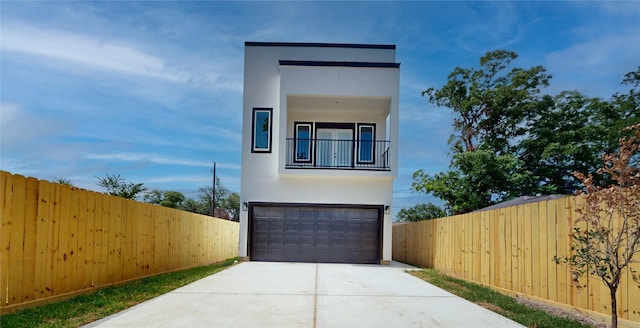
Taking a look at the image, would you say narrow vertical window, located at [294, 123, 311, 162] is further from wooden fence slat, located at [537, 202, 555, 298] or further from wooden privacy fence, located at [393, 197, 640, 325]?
wooden fence slat, located at [537, 202, 555, 298]

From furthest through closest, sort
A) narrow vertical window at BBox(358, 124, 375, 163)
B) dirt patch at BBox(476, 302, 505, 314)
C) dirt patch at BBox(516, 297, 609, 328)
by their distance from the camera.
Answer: narrow vertical window at BBox(358, 124, 375, 163) → dirt patch at BBox(476, 302, 505, 314) → dirt patch at BBox(516, 297, 609, 328)

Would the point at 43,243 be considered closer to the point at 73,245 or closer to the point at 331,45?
the point at 73,245

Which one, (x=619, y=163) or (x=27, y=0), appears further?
(x=27, y=0)

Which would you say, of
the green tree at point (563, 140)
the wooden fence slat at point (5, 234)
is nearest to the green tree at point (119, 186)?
the wooden fence slat at point (5, 234)

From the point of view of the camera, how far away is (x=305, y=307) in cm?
617

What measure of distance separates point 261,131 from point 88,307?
1003 cm

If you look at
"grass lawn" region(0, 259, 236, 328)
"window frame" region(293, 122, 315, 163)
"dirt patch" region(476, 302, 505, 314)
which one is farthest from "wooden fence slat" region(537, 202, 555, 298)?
"window frame" region(293, 122, 315, 163)

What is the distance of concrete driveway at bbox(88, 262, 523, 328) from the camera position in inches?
206

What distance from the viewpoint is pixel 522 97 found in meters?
21.1

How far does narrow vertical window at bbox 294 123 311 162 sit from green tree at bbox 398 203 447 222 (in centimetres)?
2079

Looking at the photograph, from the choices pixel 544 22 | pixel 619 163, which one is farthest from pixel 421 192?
pixel 619 163

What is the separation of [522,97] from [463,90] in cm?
311

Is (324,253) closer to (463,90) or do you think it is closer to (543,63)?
(463,90)

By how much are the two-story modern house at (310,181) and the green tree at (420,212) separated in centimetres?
2076
